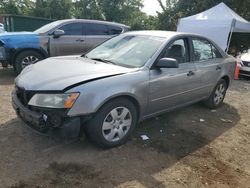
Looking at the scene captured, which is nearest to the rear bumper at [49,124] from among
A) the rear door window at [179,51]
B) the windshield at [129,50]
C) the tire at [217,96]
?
the windshield at [129,50]

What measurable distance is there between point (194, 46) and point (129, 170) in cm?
268

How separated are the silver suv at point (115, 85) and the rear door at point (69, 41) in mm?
3646

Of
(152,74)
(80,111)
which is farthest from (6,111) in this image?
(152,74)

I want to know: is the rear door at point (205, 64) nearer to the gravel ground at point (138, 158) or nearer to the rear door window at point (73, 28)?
the gravel ground at point (138, 158)

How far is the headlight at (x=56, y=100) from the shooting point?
11.2ft

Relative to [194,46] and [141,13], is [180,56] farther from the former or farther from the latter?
[141,13]

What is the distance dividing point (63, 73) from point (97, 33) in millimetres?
5611

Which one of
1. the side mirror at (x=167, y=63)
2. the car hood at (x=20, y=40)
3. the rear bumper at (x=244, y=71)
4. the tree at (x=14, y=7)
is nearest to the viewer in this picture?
the side mirror at (x=167, y=63)

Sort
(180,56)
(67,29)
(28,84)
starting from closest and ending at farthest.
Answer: (28,84), (180,56), (67,29)

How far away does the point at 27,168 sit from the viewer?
3.42 m

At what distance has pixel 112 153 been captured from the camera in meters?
3.87

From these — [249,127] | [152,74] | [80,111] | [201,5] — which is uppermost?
[201,5]

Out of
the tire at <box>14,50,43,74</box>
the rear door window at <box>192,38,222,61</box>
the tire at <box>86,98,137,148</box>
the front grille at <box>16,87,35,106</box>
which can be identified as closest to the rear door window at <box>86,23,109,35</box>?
the tire at <box>14,50,43,74</box>

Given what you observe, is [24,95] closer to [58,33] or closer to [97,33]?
[58,33]
